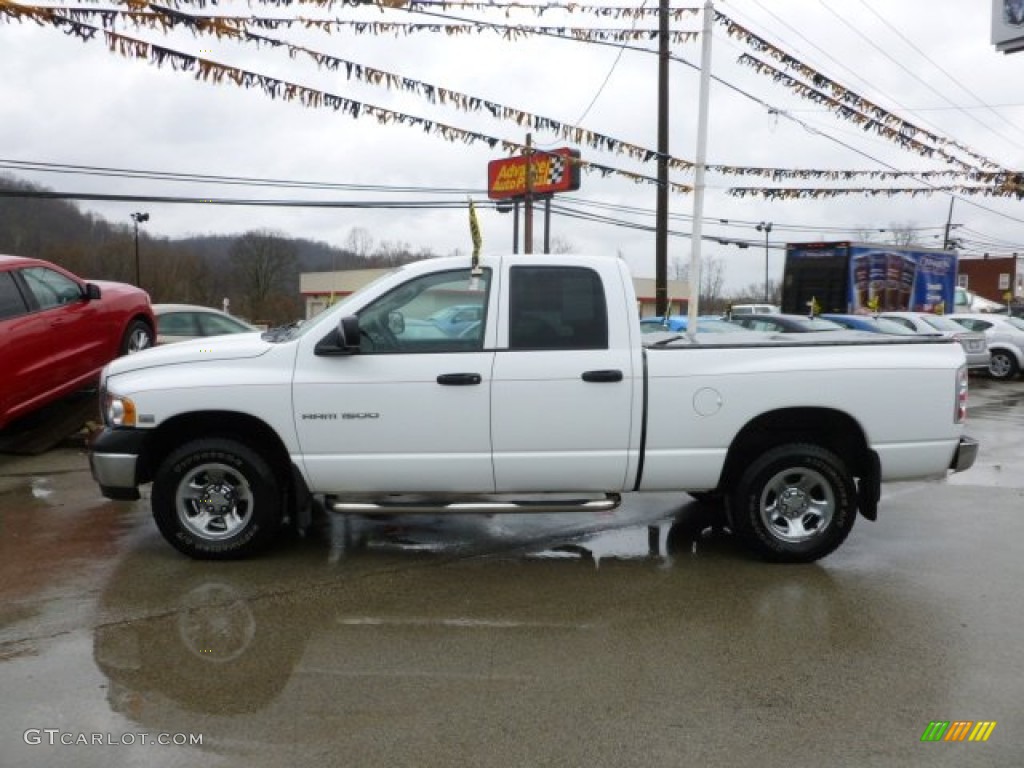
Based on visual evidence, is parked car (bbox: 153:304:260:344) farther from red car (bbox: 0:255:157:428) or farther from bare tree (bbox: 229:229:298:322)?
bare tree (bbox: 229:229:298:322)

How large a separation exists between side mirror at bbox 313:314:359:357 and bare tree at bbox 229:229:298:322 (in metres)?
81.9

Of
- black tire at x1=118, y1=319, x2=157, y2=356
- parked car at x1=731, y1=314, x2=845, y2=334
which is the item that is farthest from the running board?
parked car at x1=731, y1=314, x2=845, y2=334

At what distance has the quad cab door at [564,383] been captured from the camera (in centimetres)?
530

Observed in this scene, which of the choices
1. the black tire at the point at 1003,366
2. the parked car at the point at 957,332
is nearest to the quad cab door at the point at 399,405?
the parked car at the point at 957,332

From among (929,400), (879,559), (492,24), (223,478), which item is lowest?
(879,559)

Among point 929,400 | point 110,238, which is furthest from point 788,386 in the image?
point 110,238

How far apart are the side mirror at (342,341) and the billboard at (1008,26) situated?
48.3ft

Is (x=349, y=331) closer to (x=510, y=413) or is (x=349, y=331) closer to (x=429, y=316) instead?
(x=429, y=316)

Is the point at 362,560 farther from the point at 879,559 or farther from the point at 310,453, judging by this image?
the point at 879,559

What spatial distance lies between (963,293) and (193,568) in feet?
122

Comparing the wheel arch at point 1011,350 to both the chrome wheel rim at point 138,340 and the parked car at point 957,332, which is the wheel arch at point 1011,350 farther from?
the chrome wheel rim at point 138,340

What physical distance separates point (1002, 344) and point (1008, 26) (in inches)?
315

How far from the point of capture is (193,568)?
544 cm

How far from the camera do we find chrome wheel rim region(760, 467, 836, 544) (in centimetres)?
555
